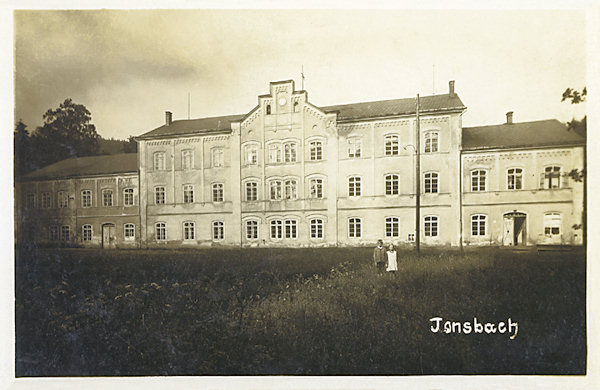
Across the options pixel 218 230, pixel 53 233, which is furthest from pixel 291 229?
pixel 53 233

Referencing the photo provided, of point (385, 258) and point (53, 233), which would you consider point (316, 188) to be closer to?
point (385, 258)

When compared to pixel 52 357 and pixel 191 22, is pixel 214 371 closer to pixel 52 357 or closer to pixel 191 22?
pixel 52 357

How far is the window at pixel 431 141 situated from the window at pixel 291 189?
149 centimetres

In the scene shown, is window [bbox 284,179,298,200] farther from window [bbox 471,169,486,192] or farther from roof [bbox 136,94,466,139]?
window [bbox 471,169,486,192]

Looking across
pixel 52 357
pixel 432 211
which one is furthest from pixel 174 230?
pixel 432 211

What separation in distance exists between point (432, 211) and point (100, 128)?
380cm

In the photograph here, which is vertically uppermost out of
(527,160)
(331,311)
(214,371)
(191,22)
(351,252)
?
(191,22)

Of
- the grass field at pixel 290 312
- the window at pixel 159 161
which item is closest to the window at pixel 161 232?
the grass field at pixel 290 312

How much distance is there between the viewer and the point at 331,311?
4320 mm

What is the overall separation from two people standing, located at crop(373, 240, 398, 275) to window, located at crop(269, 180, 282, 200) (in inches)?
48.0

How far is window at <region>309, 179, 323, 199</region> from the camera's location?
4559 millimetres

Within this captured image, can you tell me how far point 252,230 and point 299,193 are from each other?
676mm

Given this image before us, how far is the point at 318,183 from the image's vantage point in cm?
456

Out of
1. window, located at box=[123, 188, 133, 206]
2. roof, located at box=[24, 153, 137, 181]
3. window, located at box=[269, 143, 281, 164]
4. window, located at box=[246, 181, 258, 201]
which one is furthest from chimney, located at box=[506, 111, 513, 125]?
window, located at box=[123, 188, 133, 206]
